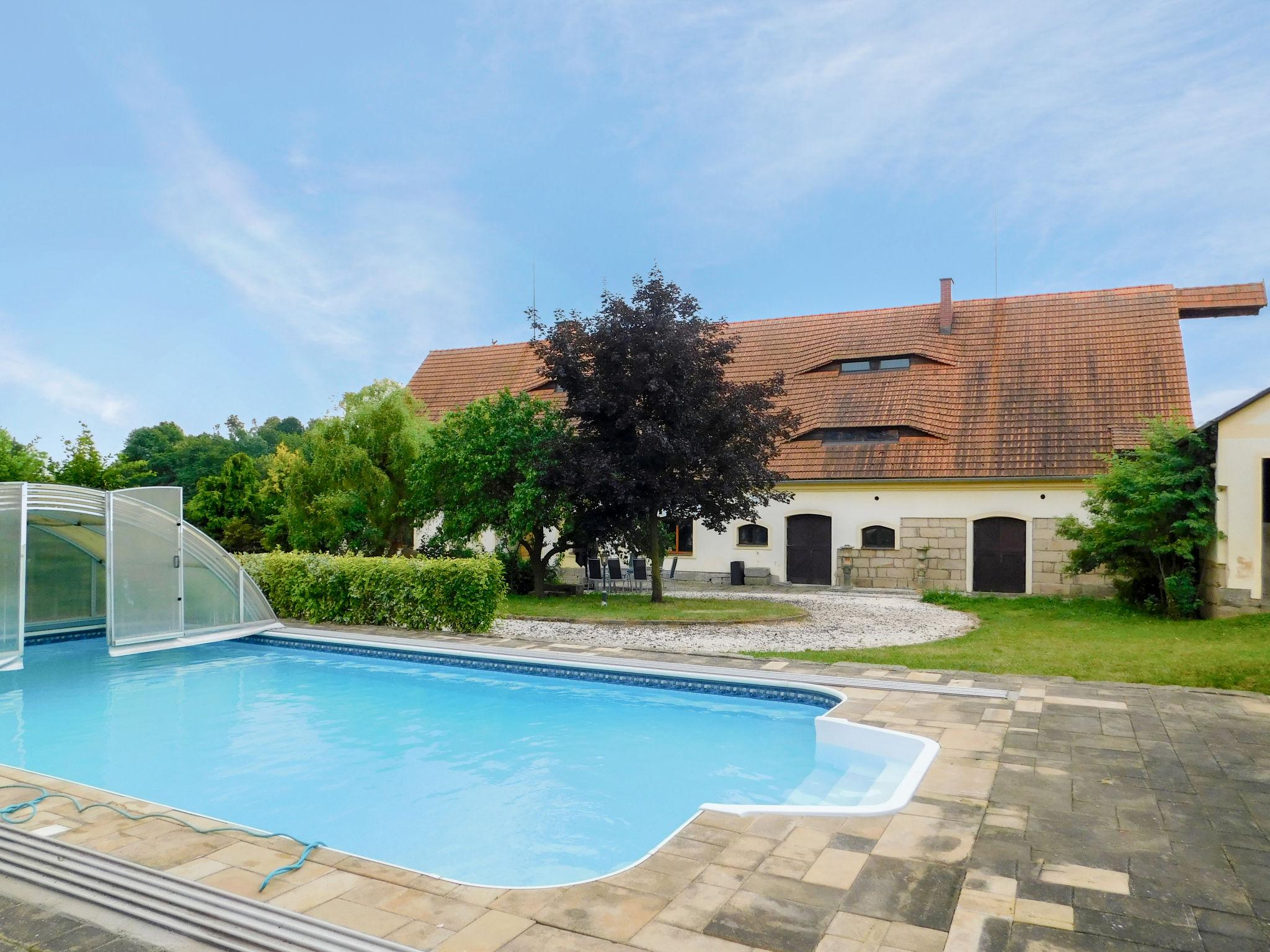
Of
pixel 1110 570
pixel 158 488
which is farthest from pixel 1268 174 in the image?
pixel 158 488

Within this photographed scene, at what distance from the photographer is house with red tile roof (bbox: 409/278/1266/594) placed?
63.2 feet

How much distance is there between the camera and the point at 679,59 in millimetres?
16844

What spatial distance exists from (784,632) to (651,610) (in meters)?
3.19

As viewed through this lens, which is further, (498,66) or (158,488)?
(498,66)

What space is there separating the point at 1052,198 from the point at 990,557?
28.0ft

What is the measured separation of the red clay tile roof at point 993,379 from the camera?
1950cm

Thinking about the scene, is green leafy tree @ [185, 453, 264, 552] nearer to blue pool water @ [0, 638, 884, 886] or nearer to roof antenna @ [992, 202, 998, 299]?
blue pool water @ [0, 638, 884, 886]

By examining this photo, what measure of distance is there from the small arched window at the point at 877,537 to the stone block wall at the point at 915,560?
0.10 m

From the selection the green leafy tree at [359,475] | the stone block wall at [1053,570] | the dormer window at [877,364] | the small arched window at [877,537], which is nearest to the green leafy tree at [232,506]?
the green leafy tree at [359,475]

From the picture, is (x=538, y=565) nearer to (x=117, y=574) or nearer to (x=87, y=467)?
(x=117, y=574)

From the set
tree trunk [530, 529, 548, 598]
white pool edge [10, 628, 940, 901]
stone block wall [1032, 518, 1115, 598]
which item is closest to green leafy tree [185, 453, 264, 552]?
tree trunk [530, 529, 548, 598]

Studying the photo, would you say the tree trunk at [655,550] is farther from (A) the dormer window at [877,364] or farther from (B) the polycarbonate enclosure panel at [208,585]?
(A) the dormer window at [877,364]

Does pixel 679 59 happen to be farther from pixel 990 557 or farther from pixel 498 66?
pixel 990 557

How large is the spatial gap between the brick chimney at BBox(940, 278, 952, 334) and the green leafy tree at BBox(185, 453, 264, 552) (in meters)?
25.2
